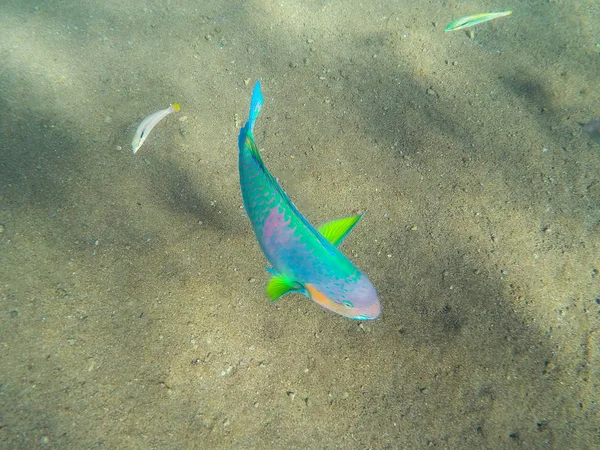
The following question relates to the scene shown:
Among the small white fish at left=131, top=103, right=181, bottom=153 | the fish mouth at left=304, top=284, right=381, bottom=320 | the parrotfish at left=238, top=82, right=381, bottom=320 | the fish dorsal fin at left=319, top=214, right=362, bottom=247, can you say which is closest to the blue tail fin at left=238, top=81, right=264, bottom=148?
the parrotfish at left=238, top=82, right=381, bottom=320

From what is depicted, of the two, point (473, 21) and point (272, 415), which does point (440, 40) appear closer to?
point (473, 21)

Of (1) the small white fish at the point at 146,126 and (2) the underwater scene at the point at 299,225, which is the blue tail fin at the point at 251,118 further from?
(1) the small white fish at the point at 146,126

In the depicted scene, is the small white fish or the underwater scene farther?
the small white fish

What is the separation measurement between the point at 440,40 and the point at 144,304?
3757 millimetres

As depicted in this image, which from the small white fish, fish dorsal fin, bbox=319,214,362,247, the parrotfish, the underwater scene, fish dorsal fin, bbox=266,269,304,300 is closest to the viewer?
the parrotfish

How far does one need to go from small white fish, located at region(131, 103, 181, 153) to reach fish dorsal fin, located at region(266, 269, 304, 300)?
1.98 meters

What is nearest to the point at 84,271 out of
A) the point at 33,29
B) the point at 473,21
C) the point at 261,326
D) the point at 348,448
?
the point at 261,326

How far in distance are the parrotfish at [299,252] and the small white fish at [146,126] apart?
1577mm

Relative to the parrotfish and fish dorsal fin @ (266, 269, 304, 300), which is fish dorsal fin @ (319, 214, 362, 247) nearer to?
the parrotfish

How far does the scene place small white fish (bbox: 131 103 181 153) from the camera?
8.80ft

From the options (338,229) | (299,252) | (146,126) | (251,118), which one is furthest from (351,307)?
(146,126)

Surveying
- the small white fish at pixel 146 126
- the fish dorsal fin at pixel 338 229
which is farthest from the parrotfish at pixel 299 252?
the small white fish at pixel 146 126

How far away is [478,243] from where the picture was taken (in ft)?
8.11

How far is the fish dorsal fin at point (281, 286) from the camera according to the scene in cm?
130
